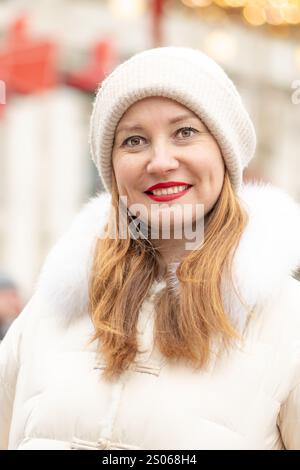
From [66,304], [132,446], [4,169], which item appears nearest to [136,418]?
[132,446]

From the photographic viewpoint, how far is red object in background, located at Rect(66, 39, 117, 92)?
862 cm

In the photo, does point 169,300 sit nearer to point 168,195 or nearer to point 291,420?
point 168,195

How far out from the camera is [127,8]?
395 inches

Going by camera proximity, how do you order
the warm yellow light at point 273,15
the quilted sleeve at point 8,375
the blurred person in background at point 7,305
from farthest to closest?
the warm yellow light at point 273,15 → the blurred person in background at point 7,305 → the quilted sleeve at point 8,375

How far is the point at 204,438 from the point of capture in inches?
63.9

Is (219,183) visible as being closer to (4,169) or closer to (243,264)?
(243,264)

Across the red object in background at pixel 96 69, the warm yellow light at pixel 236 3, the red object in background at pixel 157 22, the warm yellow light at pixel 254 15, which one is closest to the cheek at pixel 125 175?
the red object in background at pixel 157 22

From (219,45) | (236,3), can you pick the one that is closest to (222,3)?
(236,3)

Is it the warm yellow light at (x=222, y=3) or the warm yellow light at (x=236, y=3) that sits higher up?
the warm yellow light at (x=222, y=3)

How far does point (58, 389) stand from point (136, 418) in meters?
0.18

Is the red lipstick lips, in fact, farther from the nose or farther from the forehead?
the forehead

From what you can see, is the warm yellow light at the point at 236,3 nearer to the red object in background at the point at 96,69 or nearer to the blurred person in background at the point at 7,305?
the red object in background at the point at 96,69

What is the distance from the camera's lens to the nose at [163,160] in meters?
1.72

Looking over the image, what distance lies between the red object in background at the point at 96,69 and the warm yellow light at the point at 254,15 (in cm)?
149
